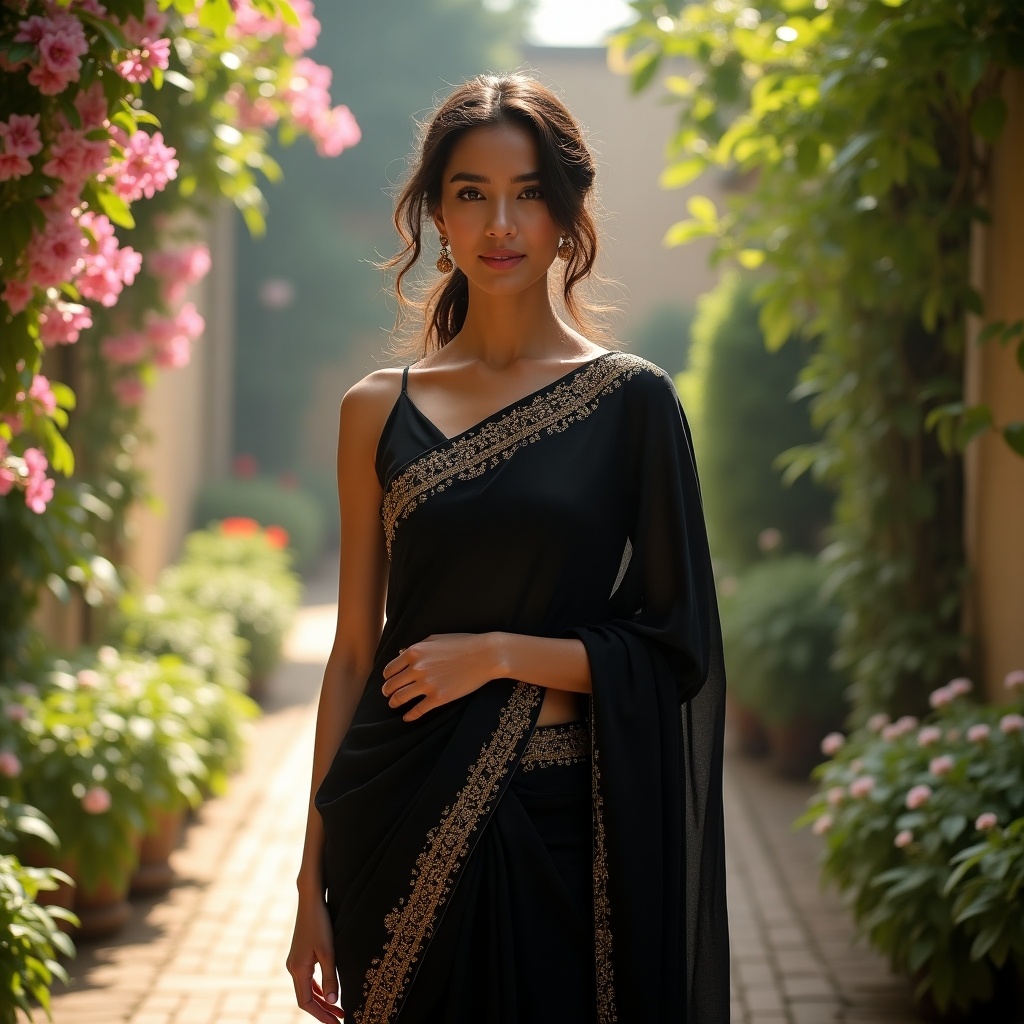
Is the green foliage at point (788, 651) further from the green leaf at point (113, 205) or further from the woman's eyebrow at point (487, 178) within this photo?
the woman's eyebrow at point (487, 178)

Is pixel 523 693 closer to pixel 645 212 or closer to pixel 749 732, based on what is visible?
pixel 749 732

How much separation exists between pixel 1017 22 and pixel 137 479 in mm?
4256

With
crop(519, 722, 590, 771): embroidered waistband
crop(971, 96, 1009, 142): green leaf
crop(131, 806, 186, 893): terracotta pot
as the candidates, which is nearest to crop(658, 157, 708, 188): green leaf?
crop(971, 96, 1009, 142): green leaf

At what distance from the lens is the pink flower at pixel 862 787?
376cm

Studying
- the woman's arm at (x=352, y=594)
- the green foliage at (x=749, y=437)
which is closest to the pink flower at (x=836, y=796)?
the woman's arm at (x=352, y=594)

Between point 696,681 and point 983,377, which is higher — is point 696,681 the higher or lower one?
the lower one

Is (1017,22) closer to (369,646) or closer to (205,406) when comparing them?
(369,646)

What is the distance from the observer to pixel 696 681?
6.56ft

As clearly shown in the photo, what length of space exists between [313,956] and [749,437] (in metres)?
6.18

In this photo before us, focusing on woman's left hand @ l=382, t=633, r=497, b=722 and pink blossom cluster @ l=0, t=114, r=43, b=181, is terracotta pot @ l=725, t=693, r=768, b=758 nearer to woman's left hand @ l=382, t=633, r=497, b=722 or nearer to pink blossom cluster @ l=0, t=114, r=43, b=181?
pink blossom cluster @ l=0, t=114, r=43, b=181

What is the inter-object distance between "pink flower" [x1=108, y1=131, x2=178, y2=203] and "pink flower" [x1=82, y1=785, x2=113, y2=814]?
2.09 m

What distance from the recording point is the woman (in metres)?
1.90

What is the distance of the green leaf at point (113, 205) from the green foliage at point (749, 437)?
17.8 ft

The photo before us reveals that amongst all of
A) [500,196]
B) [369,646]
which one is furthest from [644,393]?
[369,646]
